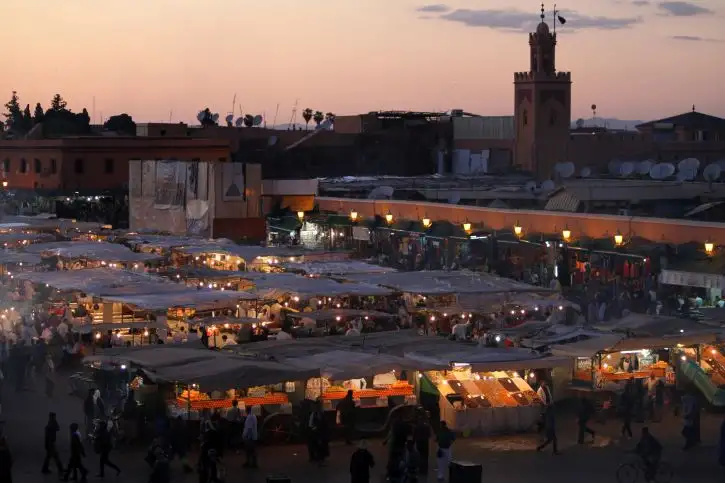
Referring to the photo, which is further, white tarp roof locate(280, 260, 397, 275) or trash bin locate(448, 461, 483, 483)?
white tarp roof locate(280, 260, 397, 275)

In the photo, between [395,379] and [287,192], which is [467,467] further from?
[287,192]

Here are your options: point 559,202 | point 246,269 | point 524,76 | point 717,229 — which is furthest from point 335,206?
point 524,76

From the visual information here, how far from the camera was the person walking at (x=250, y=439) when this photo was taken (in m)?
14.2

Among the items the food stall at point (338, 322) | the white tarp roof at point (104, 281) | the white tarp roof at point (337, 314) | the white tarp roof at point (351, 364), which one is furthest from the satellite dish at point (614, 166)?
the white tarp roof at point (351, 364)

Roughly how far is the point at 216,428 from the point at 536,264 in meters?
15.2

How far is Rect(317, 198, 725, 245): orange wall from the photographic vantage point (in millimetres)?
26156

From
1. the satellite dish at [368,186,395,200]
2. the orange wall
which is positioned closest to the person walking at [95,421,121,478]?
the orange wall

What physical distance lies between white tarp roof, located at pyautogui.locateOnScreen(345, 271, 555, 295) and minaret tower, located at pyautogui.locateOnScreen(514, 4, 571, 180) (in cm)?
3656

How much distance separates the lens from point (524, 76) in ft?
200

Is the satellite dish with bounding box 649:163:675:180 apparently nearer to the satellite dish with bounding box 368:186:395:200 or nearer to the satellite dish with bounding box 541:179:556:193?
the satellite dish with bounding box 541:179:556:193

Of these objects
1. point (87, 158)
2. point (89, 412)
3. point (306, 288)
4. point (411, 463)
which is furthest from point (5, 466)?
point (87, 158)

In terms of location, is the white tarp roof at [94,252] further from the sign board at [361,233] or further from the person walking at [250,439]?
the person walking at [250,439]

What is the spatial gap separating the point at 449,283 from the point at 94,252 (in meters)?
9.18

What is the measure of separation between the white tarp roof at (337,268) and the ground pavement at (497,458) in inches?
372
